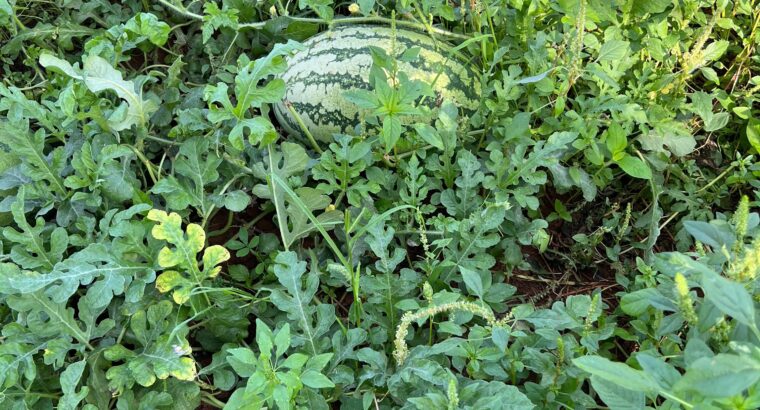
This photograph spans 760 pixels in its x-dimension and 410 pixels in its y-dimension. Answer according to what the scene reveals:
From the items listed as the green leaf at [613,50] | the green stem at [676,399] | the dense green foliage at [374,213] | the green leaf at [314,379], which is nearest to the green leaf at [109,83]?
the dense green foliage at [374,213]

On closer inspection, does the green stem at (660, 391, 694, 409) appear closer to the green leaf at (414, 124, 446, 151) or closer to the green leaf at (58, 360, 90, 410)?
the green leaf at (414, 124, 446, 151)

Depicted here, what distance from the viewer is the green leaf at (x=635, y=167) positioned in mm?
2068

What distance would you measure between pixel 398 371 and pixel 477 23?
136 cm

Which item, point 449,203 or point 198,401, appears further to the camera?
point 449,203

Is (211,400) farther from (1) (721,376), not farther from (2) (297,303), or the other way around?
(1) (721,376)

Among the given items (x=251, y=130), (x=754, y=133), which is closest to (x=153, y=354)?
(x=251, y=130)

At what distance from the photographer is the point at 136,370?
1.69 metres

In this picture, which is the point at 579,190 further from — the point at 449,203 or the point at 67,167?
the point at 67,167

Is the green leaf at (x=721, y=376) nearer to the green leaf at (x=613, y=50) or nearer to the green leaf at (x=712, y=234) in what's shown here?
the green leaf at (x=712, y=234)

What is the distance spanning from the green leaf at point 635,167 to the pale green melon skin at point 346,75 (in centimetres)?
57

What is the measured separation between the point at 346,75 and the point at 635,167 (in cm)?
104

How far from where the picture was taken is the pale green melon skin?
2287mm

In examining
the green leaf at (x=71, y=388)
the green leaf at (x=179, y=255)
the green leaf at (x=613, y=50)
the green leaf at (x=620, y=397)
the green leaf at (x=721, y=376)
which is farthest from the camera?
the green leaf at (x=613, y=50)

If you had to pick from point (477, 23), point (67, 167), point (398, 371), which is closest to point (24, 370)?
point (67, 167)
